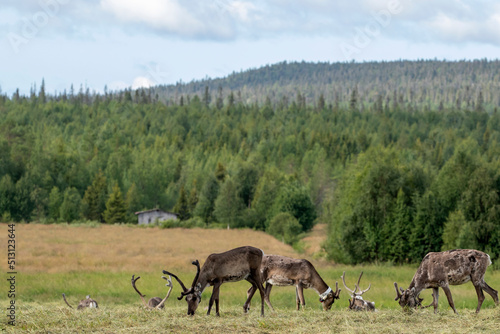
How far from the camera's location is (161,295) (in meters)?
28.8

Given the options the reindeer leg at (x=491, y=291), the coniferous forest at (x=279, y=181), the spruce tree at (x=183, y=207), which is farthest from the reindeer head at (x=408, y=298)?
the spruce tree at (x=183, y=207)

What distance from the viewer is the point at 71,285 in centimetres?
3034

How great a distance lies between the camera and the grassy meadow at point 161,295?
41.4 ft

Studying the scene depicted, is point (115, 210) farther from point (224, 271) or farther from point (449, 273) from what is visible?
point (449, 273)

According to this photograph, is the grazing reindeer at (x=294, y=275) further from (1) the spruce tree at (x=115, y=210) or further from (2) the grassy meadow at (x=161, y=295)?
(1) the spruce tree at (x=115, y=210)

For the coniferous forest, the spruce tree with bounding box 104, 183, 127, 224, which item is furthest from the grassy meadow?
the spruce tree with bounding box 104, 183, 127, 224

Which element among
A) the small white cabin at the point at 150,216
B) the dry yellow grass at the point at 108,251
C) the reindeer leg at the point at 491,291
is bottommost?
the small white cabin at the point at 150,216

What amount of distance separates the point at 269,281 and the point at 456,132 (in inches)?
6899

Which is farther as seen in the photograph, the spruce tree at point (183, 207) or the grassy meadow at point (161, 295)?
the spruce tree at point (183, 207)

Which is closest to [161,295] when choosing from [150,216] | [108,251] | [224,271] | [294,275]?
[294,275]

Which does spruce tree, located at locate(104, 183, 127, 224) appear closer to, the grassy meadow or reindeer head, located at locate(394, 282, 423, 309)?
the grassy meadow

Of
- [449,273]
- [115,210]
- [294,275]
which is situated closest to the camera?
[449,273]

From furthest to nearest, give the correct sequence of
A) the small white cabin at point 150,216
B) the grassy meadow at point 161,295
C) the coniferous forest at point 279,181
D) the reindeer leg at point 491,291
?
the small white cabin at point 150,216 < the coniferous forest at point 279,181 < the reindeer leg at point 491,291 < the grassy meadow at point 161,295

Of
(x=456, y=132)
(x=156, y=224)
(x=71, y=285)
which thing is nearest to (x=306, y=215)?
(x=156, y=224)
